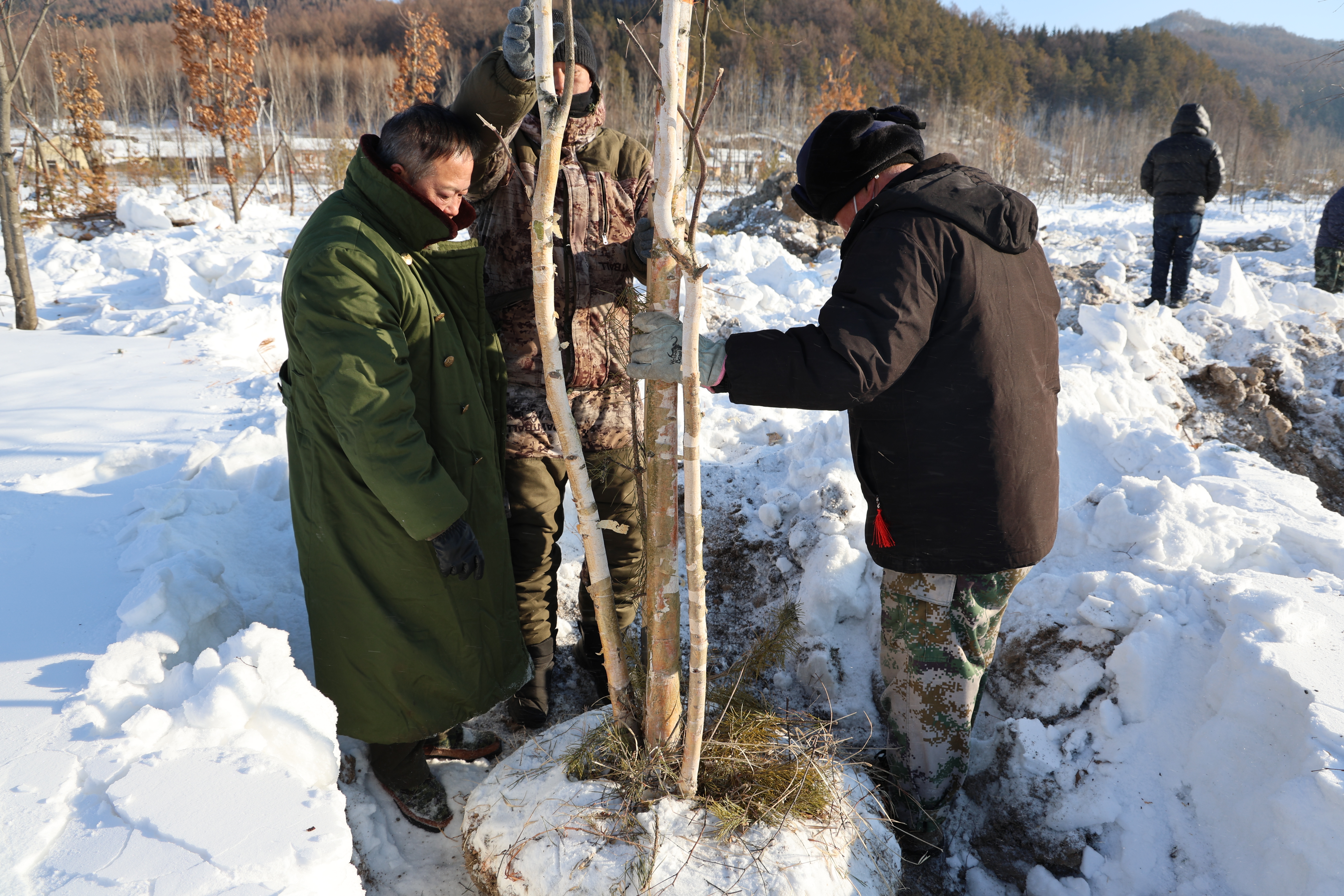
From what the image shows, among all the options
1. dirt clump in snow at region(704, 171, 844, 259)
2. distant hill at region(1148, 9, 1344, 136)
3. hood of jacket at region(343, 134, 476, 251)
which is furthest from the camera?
distant hill at region(1148, 9, 1344, 136)

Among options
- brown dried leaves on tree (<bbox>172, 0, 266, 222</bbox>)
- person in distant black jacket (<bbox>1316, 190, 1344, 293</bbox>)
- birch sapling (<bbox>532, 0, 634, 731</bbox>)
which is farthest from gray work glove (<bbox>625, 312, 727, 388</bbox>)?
brown dried leaves on tree (<bbox>172, 0, 266, 222</bbox>)

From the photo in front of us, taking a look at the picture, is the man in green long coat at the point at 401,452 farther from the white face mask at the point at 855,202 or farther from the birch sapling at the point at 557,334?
the white face mask at the point at 855,202

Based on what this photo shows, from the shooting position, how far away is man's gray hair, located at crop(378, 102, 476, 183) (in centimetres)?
177

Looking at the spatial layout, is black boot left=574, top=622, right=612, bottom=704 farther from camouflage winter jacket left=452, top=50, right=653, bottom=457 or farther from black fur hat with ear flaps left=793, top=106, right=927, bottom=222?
black fur hat with ear flaps left=793, top=106, right=927, bottom=222

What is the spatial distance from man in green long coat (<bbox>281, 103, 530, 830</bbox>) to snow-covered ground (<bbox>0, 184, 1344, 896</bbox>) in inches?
6.5

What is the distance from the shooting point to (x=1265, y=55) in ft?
226

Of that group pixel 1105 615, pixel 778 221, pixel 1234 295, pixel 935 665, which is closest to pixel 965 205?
pixel 935 665

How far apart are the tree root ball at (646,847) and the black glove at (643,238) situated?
137 centimetres

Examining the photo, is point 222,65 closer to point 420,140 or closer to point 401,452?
point 420,140

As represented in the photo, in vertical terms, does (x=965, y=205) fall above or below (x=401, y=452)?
above

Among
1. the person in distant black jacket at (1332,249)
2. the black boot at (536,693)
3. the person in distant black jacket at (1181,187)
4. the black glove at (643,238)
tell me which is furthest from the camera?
the person in distant black jacket at (1332,249)

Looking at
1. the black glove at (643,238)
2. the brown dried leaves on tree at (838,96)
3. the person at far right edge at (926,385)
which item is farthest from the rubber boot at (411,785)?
the brown dried leaves on tree at (838,96)

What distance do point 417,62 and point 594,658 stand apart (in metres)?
14.7

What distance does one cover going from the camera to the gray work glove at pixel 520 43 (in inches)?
70.0
